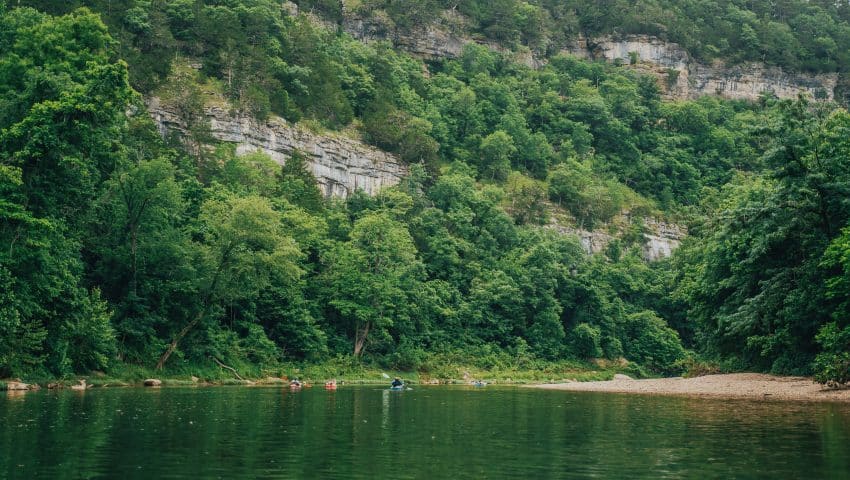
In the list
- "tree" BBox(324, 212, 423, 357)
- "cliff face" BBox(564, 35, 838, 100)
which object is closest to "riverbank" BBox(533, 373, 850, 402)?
"tree" BBox(324, 212, 423, 357)

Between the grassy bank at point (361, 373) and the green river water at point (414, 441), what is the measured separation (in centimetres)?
1499

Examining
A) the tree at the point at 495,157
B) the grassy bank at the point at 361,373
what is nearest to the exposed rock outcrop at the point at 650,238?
the tree at the point at 495,157

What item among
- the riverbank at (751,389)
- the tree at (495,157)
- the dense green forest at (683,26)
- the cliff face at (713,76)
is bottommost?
the riverbank at (751,389)

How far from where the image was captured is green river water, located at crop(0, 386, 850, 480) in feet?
48.4

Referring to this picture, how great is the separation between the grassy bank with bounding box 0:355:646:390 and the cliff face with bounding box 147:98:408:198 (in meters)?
28.1

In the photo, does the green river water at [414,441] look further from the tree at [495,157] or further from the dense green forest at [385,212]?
the tree at [495,157]

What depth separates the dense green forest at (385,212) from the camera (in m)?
39.6

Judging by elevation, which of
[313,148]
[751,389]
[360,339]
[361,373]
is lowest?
[361,373]

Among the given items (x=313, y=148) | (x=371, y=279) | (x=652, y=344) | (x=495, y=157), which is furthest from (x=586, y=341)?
(x=495, y=157)

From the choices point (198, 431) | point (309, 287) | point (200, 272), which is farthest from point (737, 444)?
point (309, 287)

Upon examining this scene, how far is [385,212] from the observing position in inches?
3081

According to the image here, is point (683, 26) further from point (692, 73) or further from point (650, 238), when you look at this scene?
point (650, 238)

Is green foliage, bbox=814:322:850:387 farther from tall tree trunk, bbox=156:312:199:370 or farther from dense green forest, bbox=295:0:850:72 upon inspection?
dense green forest, bbox=295:0:850:72

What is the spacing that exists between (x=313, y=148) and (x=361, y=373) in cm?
3617
